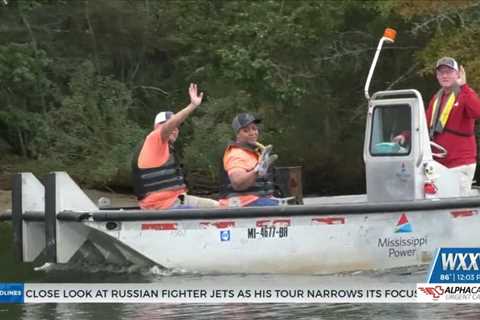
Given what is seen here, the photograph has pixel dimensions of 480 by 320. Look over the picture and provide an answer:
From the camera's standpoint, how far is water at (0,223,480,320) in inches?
357

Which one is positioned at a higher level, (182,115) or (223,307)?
(182,115)

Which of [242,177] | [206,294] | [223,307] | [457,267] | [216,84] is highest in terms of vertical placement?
[216,84]

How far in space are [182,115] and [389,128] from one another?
6.41ft

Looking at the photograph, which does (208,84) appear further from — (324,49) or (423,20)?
(423,20)

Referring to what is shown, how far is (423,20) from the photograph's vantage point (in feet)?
67.2

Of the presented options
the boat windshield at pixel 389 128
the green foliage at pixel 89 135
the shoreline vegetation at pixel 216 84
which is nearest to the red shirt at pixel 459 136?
the boat windshield at pixel 389 128

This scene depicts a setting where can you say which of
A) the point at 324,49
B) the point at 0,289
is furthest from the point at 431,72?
the point at 0,289

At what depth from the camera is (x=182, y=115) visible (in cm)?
1046

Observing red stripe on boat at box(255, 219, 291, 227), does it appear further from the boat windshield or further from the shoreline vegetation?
the shoreline vegetation

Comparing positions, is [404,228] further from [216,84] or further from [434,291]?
[216,84]

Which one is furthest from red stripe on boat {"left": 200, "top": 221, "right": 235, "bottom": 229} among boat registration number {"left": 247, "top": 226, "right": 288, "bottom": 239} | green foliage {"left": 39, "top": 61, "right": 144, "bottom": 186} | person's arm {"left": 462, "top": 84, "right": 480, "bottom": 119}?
green foliage {"left": 39, "top": 61, "right": 144, "bottom": 186}

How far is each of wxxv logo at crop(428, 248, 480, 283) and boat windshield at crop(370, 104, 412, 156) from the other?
1817 millimetres

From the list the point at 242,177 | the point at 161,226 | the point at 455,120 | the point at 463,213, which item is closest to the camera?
the point at 463,213

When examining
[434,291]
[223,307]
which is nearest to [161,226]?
[223,307]
